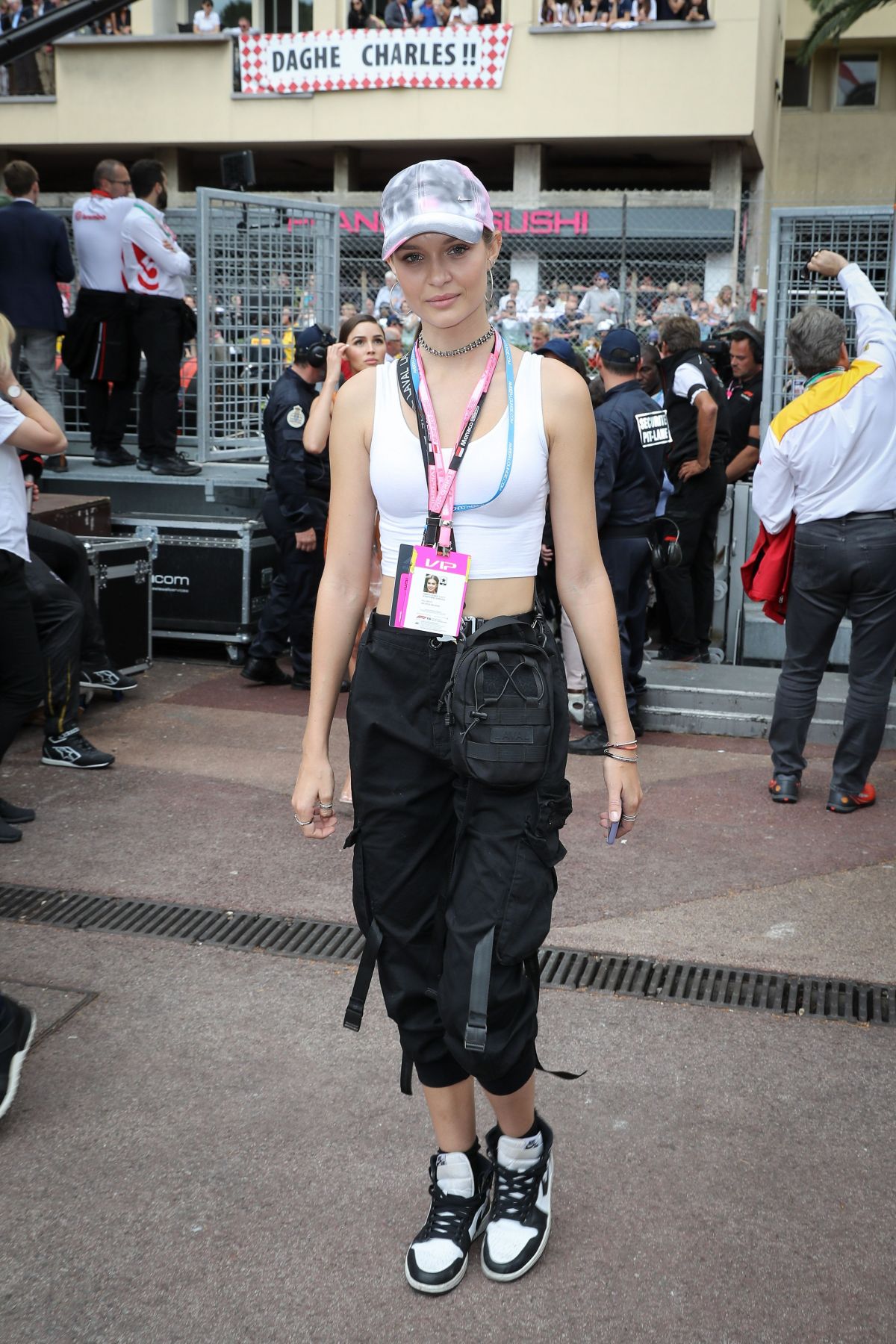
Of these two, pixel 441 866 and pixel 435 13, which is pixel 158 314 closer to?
pixel 441 866

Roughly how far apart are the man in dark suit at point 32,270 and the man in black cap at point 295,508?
2353mm

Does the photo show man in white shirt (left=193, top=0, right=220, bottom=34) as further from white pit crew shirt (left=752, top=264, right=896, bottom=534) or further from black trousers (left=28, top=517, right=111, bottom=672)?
white pit crew shirt (left=752, top=264, right=896, bottom=534)

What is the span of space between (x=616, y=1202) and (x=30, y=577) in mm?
4196

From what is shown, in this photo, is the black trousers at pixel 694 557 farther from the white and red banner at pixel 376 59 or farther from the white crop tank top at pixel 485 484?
the white and red banner at pixel 376 59

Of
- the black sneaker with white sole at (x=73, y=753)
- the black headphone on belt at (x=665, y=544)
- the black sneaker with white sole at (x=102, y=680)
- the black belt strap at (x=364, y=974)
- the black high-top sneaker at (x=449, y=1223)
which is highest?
the black headphone on belt at (x=665, y=544)

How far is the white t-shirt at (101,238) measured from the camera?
9219 millimetres

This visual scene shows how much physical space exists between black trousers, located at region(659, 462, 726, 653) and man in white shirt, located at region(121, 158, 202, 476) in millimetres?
3294

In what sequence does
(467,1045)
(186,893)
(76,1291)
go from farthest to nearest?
1. (186,893)
2. (76,1291)
3. (467,1045)

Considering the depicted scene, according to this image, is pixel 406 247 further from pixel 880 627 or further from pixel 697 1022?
pixel 880 627

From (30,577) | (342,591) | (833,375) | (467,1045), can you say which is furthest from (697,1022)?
(30,577)

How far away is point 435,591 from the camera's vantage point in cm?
254

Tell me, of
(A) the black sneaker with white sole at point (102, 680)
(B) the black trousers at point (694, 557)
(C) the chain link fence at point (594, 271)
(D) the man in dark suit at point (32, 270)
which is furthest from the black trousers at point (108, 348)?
(B) the black trousers at point (694, 557)

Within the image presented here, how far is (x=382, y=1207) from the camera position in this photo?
2.97 metres

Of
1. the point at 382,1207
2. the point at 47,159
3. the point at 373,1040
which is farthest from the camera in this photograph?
the point at 47,159
